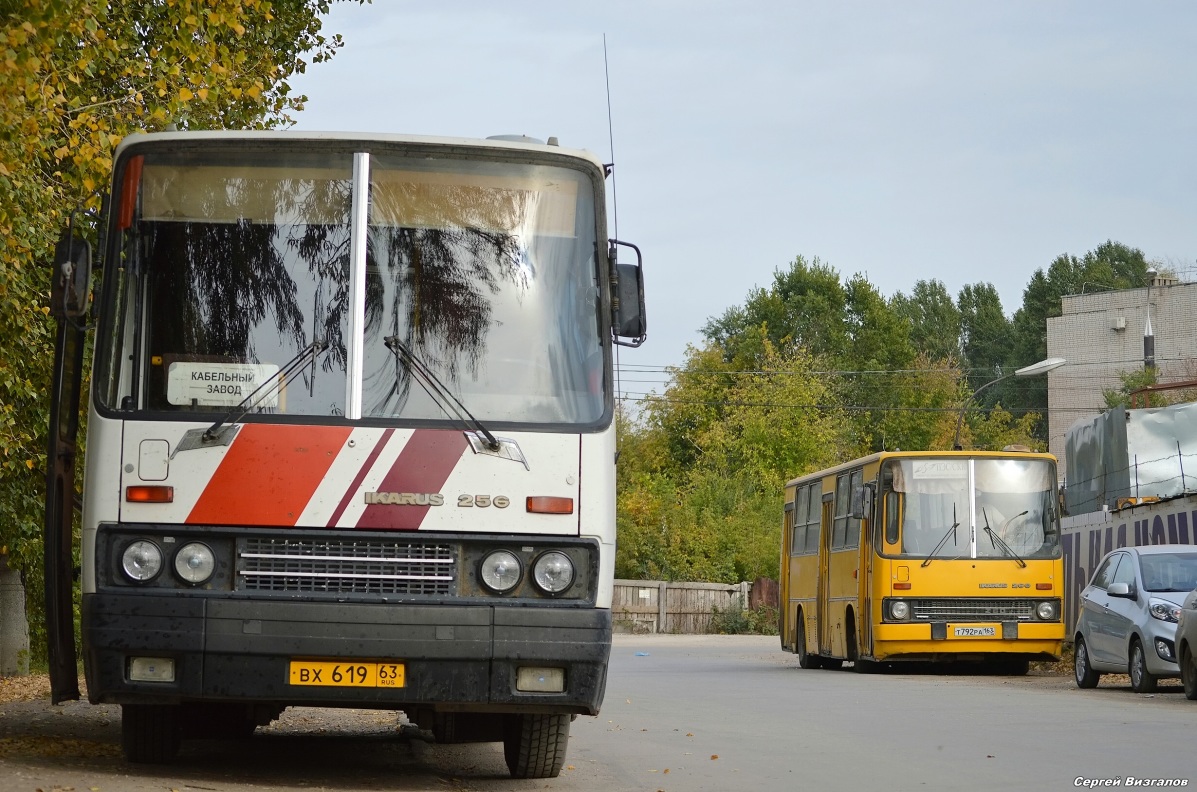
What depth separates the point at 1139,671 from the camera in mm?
19250

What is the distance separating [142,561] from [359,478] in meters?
1.11

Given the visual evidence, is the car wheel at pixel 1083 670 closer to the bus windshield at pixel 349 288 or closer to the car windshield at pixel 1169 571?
the car windshield at pixel 1169 571

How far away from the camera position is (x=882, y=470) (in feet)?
82.7

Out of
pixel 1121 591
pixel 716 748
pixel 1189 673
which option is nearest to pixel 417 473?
pixel 716 748

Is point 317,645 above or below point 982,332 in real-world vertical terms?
below

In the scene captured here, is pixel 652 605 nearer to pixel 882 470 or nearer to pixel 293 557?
pixel 882 470

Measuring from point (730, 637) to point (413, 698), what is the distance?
44875 millimetres

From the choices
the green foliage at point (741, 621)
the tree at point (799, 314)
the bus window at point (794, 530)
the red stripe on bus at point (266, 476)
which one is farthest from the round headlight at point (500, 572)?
the tree at point (799, 314)

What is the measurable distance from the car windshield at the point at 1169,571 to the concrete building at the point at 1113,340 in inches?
2227

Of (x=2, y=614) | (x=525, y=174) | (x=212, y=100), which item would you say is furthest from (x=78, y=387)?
(x=2, y=614)

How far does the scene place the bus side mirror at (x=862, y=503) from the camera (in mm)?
25302

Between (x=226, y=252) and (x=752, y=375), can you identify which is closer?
(x=226, y=252)

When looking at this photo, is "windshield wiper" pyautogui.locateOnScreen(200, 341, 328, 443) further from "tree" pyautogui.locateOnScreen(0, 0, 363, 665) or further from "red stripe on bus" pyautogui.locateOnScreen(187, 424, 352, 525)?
"tree" pyautogui.locateOnScreen(0, 0, 363, 665)

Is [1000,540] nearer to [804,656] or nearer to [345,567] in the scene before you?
[804,656]
